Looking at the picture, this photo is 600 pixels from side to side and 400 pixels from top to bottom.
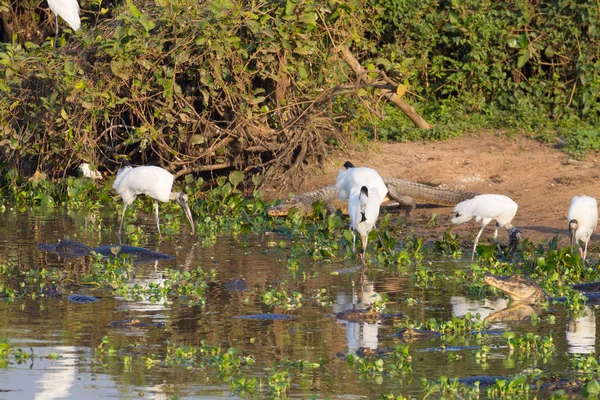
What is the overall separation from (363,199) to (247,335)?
2950 millimetres

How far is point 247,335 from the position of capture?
6410 millimetres

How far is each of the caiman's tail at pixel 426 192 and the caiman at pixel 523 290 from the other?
A: 4.06m

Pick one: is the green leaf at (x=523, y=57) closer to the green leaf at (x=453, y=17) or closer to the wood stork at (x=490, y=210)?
the green leaf at (x=453, y=17)

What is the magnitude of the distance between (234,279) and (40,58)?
4.73m

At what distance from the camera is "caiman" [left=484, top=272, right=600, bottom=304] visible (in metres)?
7.49

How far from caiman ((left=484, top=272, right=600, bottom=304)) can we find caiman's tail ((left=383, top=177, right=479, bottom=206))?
4.06 metres

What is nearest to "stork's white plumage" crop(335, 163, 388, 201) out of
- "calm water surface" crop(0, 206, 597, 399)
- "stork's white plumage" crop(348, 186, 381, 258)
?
"stork's white plumage" crop(348, 186, 381, 258)

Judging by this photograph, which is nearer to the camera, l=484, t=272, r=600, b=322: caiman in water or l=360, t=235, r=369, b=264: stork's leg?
l=484, t=272, r=600, b=322: caiman in water

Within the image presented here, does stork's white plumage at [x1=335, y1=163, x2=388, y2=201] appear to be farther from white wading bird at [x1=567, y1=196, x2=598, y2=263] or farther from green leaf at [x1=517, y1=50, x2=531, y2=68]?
green leaf at [x1=517, y1=50, x2=531, y2=68]

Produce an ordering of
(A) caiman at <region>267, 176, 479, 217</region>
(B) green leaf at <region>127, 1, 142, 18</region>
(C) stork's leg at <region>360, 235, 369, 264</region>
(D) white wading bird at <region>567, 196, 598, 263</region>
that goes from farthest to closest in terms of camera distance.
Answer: (A) caiman at <region>267, 176, 479, 217</region>
(B) green leaf at <region>127, 1, 142, 18</region>
(D) white wading bird at <region>567, 196, 598, 263</region>
(C) stork's leg at <region>360, 235, 369, 264</region>

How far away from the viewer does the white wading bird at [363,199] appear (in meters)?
9.12

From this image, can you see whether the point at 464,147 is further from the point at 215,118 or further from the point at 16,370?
the point at 16,370

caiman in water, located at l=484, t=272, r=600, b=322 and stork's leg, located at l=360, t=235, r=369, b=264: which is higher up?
stork's leg, located at l=360, t=235, r=369, b=264

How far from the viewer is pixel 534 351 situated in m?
6.09
